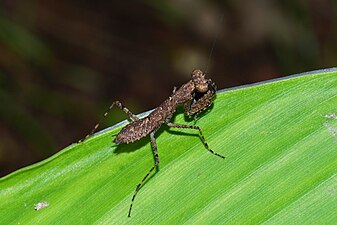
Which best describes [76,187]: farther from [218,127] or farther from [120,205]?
[218,127]

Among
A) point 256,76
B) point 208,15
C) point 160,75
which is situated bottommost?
point 256,76

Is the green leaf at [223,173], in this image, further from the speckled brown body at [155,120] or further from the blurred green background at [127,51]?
the blurred green background at [127,51]

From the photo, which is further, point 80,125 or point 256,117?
point 80,125

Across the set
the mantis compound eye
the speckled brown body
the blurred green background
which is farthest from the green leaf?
the blurred green background

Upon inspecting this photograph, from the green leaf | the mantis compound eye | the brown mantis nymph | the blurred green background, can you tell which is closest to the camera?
the green leaf

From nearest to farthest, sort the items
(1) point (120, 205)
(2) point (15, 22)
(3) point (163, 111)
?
(1) point (120, 205)
(3) point (163, 111)
(2) point (15, 22)

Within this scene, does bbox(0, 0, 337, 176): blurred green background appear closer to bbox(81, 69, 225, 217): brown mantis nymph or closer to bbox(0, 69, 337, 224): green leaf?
bbox(81, 69, 225, 217): brown mantis nymph

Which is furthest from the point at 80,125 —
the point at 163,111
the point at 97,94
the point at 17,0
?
the point at 163,111
